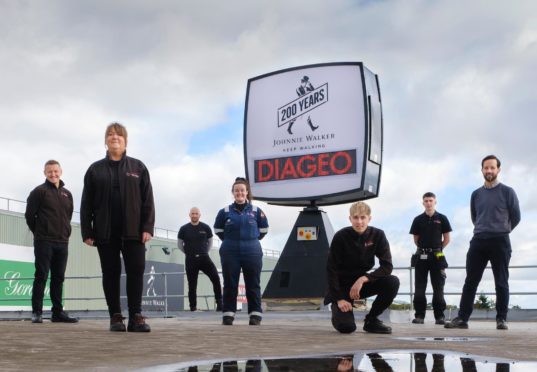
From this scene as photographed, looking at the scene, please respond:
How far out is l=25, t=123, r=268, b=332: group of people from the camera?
6.19m

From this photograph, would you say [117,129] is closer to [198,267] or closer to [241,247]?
[241,247]

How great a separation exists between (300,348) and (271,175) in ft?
28.1

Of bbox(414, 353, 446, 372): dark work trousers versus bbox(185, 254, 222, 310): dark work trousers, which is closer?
bbox(414, 353, 446, 372): dark work trousers

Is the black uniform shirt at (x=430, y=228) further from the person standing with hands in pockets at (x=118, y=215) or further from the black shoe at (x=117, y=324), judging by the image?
the black shoe at (x=117, y=324)

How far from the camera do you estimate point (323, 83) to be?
13.1 m

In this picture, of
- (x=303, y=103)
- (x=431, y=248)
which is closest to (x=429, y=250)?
(x=431, y=248)

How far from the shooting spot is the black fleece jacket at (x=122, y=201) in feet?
20.1

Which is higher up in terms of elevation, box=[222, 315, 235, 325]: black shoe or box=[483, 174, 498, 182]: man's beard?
box=[483, 174, 498, 182]: man's beard

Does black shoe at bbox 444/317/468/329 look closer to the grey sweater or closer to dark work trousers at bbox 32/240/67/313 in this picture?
the grey sweater

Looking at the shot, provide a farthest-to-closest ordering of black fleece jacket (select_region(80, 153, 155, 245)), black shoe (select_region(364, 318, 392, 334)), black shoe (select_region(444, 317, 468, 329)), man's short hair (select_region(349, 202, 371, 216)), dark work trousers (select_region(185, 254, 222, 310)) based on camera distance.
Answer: dark work trousers (select_region(185, 254, 222, 310)) → black shoe (select_region(444, 317, 468, 329)) → black shoe (select_region(364, 318, 392, 334)) → man's short hair (select_region(349, 202, 371, 216)) → black fleece jacket (select_region(80, 153, 155, 245))

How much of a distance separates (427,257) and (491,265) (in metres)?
1.69

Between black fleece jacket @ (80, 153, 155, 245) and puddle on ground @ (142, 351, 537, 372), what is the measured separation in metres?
2.35

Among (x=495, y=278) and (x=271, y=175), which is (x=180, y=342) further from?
(x=271, y=175)

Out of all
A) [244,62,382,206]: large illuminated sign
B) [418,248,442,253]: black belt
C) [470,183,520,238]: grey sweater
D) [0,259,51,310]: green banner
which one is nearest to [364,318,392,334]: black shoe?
[470,183,520,238]: grey sweater
